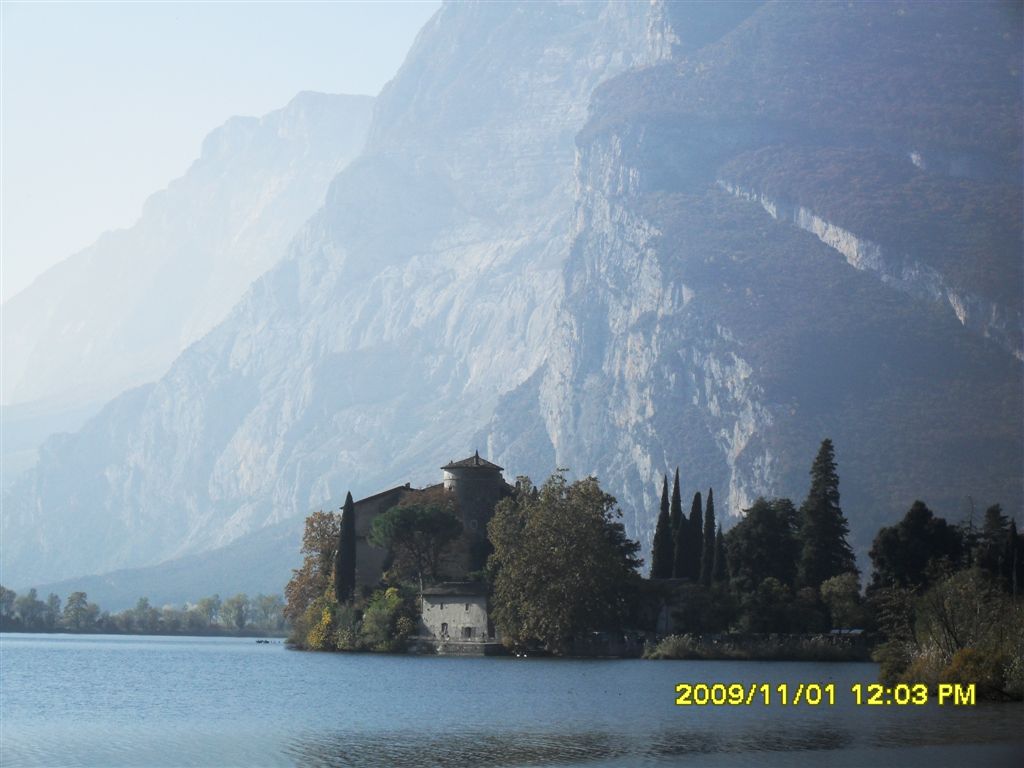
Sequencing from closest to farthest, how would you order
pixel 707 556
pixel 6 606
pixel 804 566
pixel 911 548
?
pixel 911 548
pixel 707 556
pixel 804 566
pixel 6 606

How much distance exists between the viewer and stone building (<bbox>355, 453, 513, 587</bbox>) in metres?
108

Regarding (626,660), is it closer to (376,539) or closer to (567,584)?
(567,584)

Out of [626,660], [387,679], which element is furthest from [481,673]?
[626,660]

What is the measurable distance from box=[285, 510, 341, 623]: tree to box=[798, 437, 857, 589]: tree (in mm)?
30171

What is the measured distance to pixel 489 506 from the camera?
362ft

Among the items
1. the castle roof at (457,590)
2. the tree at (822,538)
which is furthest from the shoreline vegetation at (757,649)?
the tree at (822,538)

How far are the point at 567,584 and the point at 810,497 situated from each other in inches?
992

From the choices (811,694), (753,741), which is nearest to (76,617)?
(811,694)

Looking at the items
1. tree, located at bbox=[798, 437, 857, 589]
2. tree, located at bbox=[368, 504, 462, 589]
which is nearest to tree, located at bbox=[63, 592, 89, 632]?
tree, located at bbox=[368, 504, 462, 589]

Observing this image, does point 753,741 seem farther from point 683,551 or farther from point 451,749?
point 683,551

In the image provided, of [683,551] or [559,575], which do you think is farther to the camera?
[683,551]

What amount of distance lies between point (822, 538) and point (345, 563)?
95.5ft

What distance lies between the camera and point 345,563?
107 meters

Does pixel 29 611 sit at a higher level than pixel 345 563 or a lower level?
lower
